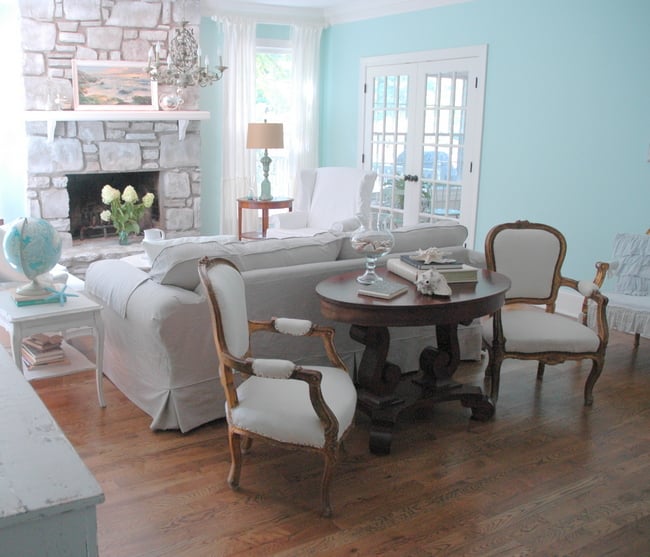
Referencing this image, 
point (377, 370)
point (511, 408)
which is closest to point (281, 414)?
point (377, 370)

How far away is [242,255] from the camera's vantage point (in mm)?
3311

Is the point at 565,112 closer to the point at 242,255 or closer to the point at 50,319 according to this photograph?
the point at 242,255

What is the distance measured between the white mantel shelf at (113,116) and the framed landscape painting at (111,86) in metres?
0.11

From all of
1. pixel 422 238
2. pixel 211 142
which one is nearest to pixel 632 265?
pixel 422 238

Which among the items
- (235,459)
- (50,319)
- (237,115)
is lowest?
(235,459)

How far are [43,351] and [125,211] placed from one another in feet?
9.25

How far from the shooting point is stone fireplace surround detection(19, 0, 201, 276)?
6.02m

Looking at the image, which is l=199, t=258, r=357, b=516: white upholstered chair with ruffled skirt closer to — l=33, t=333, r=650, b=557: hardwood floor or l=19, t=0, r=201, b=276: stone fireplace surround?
l=33, t=333, r=650, b=557: hardwood floor

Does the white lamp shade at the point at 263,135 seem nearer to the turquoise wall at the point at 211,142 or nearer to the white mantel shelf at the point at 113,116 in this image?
the white mantel shelf at the point at 113,116

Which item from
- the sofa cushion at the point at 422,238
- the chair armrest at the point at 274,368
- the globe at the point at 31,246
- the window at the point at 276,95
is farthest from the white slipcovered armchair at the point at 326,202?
the chair armrest at the point at 274,368

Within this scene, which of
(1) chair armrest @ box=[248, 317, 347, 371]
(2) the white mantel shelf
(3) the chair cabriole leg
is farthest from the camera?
(2) the white mantel shelf

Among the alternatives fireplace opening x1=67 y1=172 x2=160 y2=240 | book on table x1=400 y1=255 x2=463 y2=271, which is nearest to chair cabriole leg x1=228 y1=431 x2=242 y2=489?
book on table x1=400 y1=255 x2=463 y2=271

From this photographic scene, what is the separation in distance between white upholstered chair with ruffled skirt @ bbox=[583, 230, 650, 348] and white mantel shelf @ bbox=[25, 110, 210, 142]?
4095 mm

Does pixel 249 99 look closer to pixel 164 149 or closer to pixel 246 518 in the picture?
pixel 164 149
